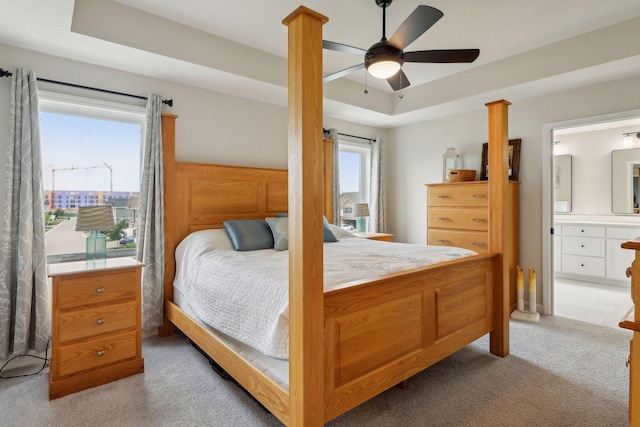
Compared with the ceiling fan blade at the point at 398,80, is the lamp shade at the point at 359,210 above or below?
below

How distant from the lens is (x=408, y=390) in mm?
2178

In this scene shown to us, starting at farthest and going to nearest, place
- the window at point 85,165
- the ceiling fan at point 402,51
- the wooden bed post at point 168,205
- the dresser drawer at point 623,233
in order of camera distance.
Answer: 1. the dresser drawer at point 623,233
2. the wooden bed post at point 168,205
3. the window at point 85,165
4. the ceiling fan at point 402,51

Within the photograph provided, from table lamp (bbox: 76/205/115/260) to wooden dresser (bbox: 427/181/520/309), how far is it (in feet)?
11.2

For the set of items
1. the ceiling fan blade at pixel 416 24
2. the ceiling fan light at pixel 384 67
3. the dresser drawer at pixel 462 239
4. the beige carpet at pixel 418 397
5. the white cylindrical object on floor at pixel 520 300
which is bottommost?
the beige carpet at pixel 418 397

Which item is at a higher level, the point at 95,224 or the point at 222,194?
the point at 222,194

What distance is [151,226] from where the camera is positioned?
299 centimetres

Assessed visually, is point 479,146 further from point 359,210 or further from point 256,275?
point 256,275

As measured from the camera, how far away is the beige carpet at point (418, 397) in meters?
1.88

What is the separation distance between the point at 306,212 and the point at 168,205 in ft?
7.03

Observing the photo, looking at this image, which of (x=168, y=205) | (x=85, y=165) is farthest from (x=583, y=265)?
(x=85, y=165)

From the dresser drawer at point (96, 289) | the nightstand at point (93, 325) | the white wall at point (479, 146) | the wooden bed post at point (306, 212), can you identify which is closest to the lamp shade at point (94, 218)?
the nightstand at point (93, 325)

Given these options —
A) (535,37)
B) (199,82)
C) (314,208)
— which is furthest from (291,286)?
(535,37)

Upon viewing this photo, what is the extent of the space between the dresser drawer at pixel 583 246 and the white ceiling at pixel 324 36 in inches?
105

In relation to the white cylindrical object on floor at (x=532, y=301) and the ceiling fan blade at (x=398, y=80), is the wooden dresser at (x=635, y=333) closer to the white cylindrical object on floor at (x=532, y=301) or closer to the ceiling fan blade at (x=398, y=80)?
the ceiling fan blade at (x=398, y=80)
